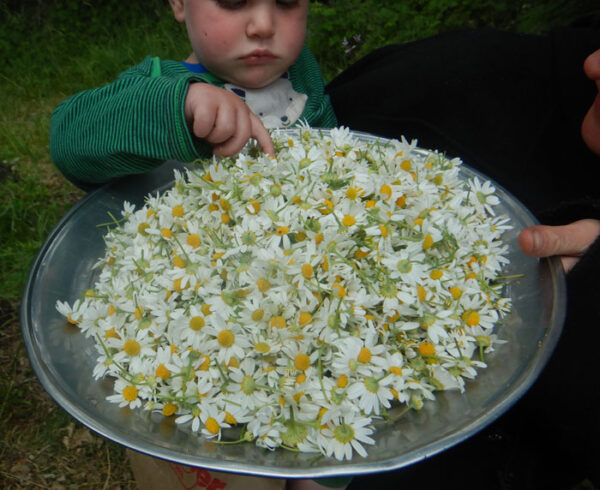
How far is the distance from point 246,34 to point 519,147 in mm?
759

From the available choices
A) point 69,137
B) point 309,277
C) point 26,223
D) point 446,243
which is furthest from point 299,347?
point 26,223

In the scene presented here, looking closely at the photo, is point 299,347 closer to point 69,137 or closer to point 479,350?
point 479,350

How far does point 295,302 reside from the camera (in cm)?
62

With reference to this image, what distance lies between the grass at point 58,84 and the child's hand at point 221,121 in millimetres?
813

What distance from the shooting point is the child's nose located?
88 cm

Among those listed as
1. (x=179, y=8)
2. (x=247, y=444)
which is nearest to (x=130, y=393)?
(x=247, y=444)

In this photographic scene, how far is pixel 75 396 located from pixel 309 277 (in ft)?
1.08

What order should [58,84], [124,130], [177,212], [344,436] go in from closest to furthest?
[344,436] → [177,212] → [124,130] → [58,84]

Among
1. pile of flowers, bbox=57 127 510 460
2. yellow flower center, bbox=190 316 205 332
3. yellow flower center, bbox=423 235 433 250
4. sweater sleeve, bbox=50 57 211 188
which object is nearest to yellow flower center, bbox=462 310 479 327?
pile of flowers, bbox=57 127 510 460

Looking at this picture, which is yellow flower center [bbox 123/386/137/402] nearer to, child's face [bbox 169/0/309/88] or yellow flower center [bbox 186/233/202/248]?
yellow flower center [bbox 186/233/202/248]

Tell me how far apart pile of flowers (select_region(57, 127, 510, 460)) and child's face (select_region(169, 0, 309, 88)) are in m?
0.29

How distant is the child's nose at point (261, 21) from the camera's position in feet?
2.88

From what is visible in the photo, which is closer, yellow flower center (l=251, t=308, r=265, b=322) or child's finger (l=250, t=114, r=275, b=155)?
yellow flower center (l=251, t=308, r=265, b=322)

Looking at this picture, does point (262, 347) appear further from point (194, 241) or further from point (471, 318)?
point (471, 318)
